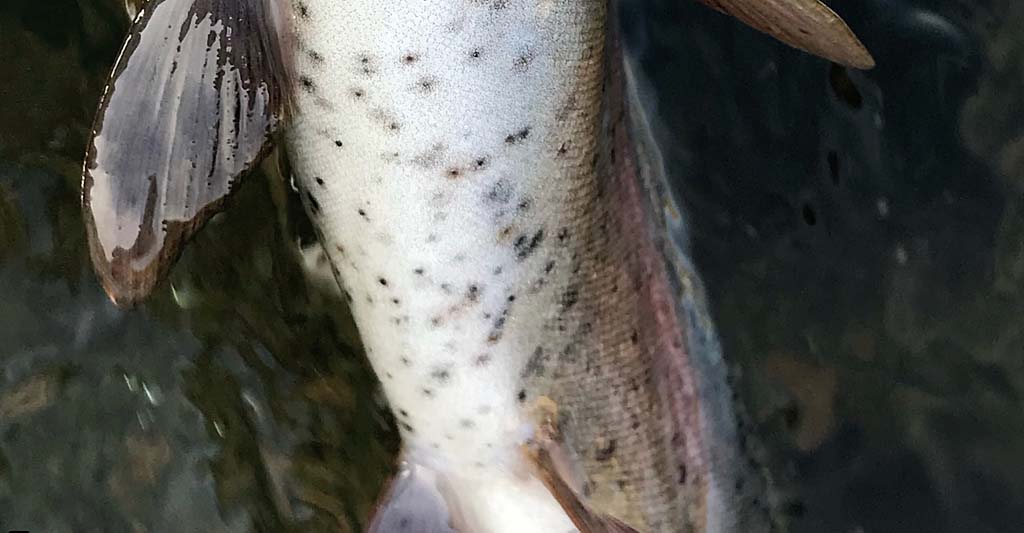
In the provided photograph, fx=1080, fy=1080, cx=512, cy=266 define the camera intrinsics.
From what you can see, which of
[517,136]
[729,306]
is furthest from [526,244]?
[729,306]

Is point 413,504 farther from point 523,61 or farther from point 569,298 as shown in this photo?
point 523,61

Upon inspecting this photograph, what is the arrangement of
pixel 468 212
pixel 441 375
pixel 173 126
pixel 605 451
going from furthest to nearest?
pixel 605 451 < pixel 441 375 < pixel 468 212 < pixel 173 126

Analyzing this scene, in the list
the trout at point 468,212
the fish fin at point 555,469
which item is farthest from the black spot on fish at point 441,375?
the fish fin at point 555,469

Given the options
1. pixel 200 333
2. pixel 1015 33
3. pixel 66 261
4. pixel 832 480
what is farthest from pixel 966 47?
pixel 66 261

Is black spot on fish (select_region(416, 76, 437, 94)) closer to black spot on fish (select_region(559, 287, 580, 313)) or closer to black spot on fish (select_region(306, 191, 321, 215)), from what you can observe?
black spot on fish (select_region(306, 191, 321, 215))

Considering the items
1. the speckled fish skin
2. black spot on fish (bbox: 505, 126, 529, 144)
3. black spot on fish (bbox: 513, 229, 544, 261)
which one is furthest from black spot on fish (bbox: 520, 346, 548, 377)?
black spot on fish (bbox: 505, 126, 529, 144)

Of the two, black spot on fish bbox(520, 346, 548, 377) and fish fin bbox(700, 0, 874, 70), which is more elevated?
fish fin bbox(700, 0, 874, 70)
